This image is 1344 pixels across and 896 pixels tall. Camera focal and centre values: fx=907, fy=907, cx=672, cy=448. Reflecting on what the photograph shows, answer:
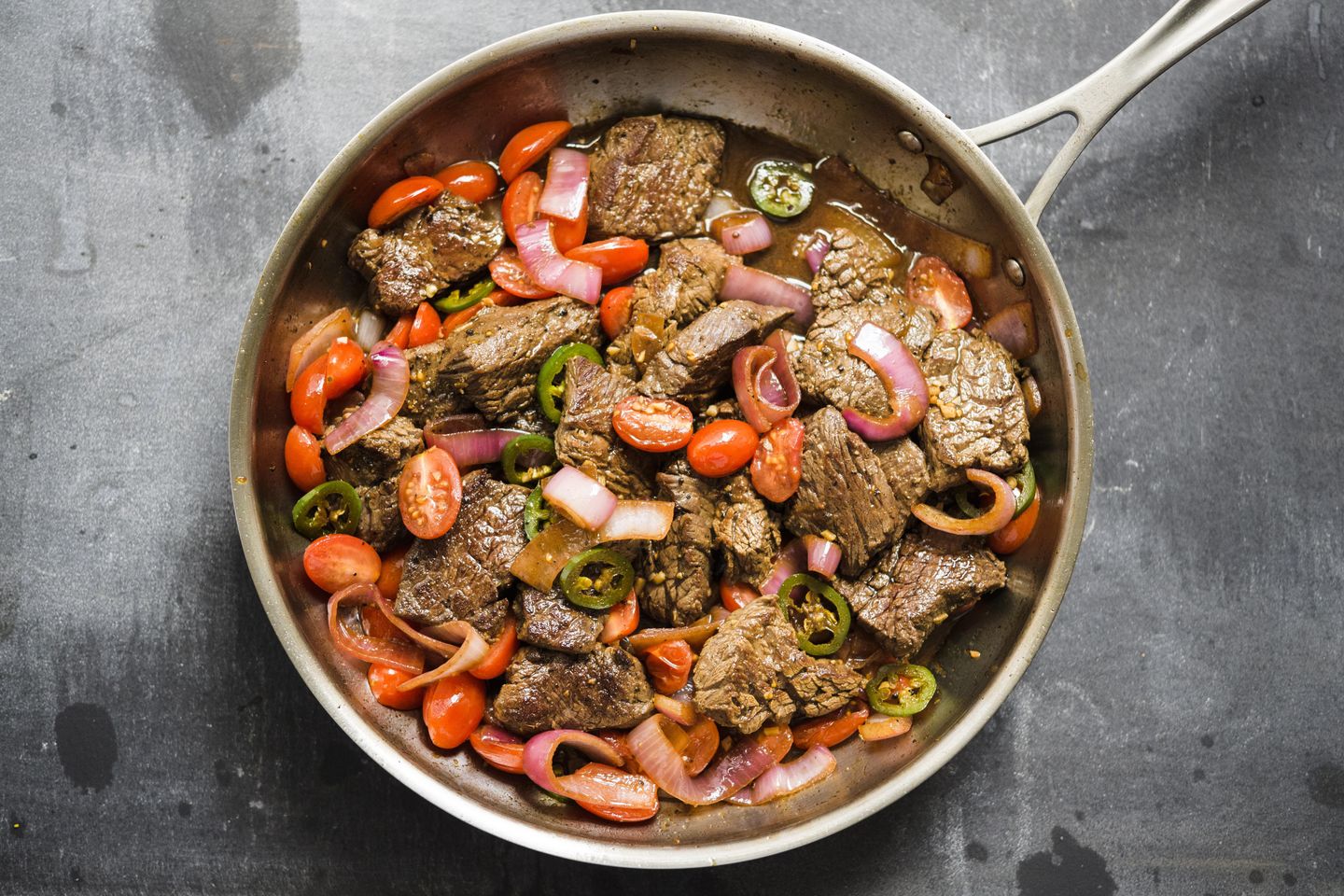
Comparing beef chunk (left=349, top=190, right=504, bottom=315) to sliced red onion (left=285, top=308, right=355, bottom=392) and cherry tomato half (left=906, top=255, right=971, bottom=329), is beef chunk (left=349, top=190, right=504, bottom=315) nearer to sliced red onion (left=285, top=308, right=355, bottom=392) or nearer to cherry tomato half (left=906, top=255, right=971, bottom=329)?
sliced red onion (left=285, top=308, right=355, bottom=392)

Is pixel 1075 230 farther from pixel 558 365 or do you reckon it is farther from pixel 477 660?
pixel 477 660

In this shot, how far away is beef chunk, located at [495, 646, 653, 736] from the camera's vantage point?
3.69 metres

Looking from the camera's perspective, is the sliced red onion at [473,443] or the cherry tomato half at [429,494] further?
the sliced red onion at [473,443]

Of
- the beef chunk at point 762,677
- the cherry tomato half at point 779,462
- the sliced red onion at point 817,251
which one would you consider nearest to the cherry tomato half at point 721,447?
the cherry tomato half at point 779,462

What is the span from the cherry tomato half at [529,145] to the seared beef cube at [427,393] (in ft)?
2.80

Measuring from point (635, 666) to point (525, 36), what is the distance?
2555 mm

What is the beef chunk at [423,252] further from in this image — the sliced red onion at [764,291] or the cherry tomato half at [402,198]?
the sliced red onion at [764,291]

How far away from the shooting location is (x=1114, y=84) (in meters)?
3.48

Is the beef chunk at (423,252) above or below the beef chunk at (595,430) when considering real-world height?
above

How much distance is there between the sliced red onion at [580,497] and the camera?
360 centimetres

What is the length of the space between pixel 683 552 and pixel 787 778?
1.04 metres

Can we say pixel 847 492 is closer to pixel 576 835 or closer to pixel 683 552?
pixel 683 552

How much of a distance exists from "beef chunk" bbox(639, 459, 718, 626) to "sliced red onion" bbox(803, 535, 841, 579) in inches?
17.1

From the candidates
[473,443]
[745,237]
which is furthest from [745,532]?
[745,237]
